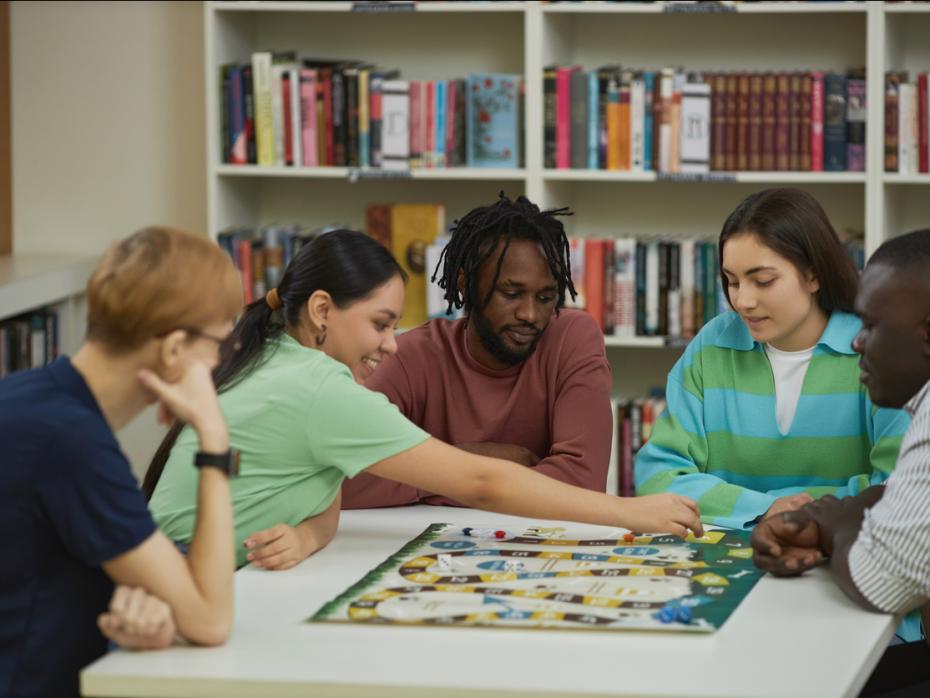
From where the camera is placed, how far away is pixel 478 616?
5.32ft

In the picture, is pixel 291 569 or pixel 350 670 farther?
pixel 291 569

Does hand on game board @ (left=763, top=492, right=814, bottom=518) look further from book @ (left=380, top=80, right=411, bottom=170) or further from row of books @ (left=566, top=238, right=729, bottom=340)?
book @ (left=380, top=80, right=411, bottom=170)

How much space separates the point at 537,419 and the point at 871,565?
0.90 metres

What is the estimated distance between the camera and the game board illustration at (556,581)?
162 centimetres

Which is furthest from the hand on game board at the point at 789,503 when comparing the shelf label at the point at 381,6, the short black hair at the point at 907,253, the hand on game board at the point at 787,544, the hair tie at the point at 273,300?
the shelf label at the point at 381,6

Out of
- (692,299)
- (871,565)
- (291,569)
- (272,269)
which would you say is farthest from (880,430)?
(272,269)

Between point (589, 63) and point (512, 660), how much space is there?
2.95 metres

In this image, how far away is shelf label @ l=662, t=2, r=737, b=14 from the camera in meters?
3.74

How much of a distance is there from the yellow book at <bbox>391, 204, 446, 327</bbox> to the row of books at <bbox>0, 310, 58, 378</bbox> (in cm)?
106

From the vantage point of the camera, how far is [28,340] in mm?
4113

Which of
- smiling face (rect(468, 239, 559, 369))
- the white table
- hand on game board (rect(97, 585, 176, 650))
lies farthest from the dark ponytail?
hand on game board (rect(97, 585, 176, 650))

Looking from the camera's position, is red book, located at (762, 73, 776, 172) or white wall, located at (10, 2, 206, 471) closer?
red book, located at (762, 73, 776, 172)

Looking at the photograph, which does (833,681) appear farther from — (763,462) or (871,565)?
(763,462)

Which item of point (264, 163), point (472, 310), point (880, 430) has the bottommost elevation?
point (880, 430)
